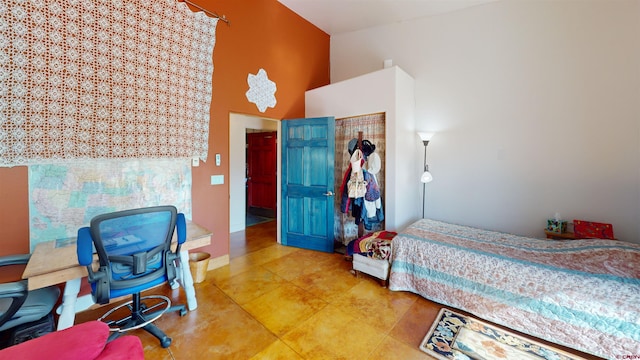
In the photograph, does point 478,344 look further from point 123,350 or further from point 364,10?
point 364,10

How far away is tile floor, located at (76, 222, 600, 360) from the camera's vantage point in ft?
5.98

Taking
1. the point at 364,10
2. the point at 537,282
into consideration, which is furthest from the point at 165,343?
the point at 364,10

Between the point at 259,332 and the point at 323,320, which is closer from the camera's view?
the point at 259,332

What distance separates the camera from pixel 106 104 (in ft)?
7.49

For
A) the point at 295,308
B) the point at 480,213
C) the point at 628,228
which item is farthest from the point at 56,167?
the point at 628,228

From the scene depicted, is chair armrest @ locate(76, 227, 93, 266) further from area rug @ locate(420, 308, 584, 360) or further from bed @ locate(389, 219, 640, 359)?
bed @ locate(389, 219, 640, 359)

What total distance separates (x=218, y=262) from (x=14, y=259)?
1.76 metres

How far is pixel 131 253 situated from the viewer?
5.74ft

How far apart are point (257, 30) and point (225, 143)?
1.72 metres

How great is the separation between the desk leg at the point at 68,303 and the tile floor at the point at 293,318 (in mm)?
465

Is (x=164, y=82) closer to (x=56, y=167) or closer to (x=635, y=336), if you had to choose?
(x=56, y=167)

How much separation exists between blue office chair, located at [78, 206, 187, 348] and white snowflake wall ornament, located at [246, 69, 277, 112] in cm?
210

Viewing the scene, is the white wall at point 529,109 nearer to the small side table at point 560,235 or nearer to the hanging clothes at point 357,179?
the small side table at point 560,235

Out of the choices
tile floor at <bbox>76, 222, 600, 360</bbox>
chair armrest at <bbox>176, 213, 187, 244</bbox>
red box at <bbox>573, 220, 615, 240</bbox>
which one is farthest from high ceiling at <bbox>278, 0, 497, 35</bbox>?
tile floor at <bbox>76, 222, 600, 360</bbox>
